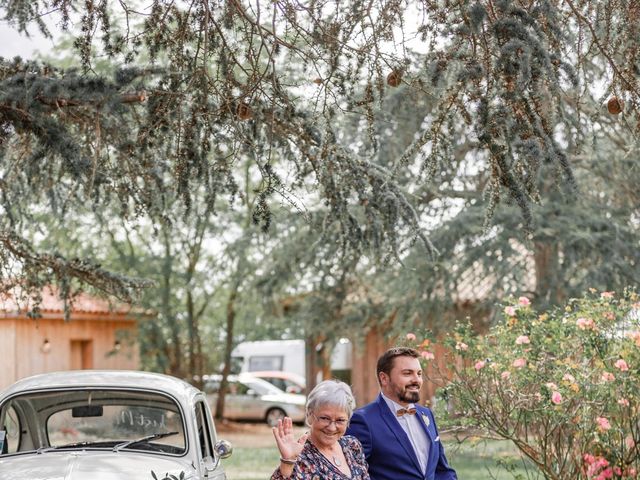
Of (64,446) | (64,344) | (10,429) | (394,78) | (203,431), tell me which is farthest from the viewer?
(64,344)

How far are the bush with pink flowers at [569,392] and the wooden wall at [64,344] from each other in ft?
55.4

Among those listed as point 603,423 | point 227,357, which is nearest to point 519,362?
point 603,423

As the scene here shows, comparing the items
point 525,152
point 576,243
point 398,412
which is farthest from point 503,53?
point 576,243

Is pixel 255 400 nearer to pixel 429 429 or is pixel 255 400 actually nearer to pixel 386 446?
pixel 429 429

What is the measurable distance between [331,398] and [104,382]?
3.35 m

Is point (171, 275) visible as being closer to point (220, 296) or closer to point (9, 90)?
point (220, 296)

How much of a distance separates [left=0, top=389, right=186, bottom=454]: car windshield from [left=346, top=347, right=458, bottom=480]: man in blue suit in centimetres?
249

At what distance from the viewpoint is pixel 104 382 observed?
775 centimetres

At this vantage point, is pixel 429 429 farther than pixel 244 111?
No

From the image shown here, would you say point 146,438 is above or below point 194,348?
below

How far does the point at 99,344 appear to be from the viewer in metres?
28.4

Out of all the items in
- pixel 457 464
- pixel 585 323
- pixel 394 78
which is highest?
pixel 394 78

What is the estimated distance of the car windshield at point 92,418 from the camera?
7.64m

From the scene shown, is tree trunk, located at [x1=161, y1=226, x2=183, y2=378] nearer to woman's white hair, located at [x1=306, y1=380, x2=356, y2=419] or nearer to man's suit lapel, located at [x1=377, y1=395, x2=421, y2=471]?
man's suit lapel, located at [x1=377, y1=395, x2=421, y2=471]
